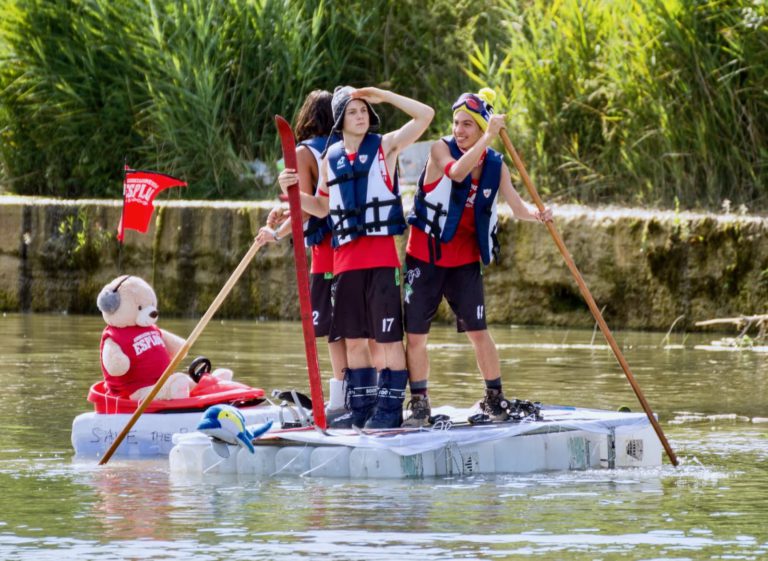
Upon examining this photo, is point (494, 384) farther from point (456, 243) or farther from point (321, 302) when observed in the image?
point (321, 302)

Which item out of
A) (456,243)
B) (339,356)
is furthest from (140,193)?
(456,243)

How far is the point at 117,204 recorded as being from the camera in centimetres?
Result: 1844

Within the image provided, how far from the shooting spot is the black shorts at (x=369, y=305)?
8.32m

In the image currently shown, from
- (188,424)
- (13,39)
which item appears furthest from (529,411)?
(13,39)

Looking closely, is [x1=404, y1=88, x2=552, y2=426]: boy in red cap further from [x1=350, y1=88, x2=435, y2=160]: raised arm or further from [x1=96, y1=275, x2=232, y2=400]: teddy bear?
[x1=96, y1=275, x2=232, y2=400]: teddy bear

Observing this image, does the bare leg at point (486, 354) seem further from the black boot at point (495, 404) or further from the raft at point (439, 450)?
the raft at point (439, 450)

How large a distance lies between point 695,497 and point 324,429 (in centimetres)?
168

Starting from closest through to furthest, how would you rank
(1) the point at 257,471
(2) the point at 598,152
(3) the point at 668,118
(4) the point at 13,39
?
(1) the point at 257,471 < (3) the point at 668,118 < (2) the point at 598,152 < (4) the point at 13,39

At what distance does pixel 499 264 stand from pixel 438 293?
A: 7839 millimetres

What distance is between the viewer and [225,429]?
7.95 metres

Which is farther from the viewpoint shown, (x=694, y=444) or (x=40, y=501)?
(x=694, y=444)

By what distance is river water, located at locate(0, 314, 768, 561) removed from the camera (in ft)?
20.7

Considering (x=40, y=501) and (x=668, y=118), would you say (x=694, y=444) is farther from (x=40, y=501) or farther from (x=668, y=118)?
(x=668, y=118)

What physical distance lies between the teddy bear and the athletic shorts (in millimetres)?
849
